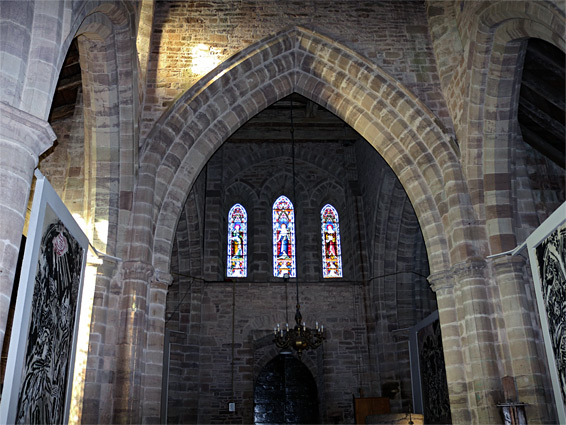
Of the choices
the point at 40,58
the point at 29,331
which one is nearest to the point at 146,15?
the point at 40,58

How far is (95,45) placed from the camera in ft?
26.6

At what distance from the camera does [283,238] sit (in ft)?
51.0

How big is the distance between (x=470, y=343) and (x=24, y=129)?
246 inches

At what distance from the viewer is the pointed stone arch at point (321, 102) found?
8.83 meters

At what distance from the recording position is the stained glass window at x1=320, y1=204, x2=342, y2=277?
15281mm

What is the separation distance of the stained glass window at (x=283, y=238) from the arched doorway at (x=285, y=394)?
2093 millimetres

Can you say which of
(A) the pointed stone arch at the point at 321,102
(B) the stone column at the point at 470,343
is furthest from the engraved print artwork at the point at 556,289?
(A) the pointed stone arch at the point at 321,102

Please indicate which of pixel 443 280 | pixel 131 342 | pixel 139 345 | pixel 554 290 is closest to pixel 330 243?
pixel 443 280

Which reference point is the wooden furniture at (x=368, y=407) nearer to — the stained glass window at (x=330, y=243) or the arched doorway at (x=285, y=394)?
the arched doorway at (x=285, y=394)

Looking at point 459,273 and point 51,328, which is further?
point 459,273

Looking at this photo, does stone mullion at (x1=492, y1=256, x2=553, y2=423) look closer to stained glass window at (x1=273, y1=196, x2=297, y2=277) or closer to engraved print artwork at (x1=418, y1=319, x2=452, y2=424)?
engraved print artwork at (x1=418, y1=319, x2=452, y2=424)

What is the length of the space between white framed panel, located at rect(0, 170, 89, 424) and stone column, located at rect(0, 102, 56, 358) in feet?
1.82

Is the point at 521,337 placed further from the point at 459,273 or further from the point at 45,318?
the point at 45,318

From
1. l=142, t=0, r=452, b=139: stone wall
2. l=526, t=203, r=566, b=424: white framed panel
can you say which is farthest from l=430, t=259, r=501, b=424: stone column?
l=142, t=0, r=452, b=139: stone wall
